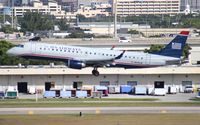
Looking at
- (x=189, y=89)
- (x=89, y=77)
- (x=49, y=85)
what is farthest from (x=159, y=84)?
(x=49, y=85)

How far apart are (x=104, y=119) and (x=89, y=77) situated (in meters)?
39.4

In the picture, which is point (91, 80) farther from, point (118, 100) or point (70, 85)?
point (118, 100)

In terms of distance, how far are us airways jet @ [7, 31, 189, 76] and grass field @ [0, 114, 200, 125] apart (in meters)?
22.6

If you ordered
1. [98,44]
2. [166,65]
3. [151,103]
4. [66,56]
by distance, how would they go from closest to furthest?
1. [151,103]
2. [66,56]
3. [166,65]
4. [98,44]

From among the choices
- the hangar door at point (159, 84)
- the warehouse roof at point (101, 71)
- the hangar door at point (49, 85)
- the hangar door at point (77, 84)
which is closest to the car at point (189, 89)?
the warehouse roof at point (101, 71)

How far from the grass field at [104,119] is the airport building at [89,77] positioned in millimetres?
35143

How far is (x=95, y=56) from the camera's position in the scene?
381ft

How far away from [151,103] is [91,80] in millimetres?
22918

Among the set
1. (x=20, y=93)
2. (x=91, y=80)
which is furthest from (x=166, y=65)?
(x=20, y=93)

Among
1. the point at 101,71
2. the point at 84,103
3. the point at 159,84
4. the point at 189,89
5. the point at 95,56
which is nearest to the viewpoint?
the point at 84,103

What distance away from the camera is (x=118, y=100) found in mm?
111250

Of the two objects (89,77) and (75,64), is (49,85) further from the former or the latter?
(75,64)

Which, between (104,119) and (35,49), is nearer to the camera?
(104,119)

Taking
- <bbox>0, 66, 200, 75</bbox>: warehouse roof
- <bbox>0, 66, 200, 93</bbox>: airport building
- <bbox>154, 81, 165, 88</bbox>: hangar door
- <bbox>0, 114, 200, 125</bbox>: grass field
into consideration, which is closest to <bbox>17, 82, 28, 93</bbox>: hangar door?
<bbox>0, 66, 200, 93</bbox>: airport building
